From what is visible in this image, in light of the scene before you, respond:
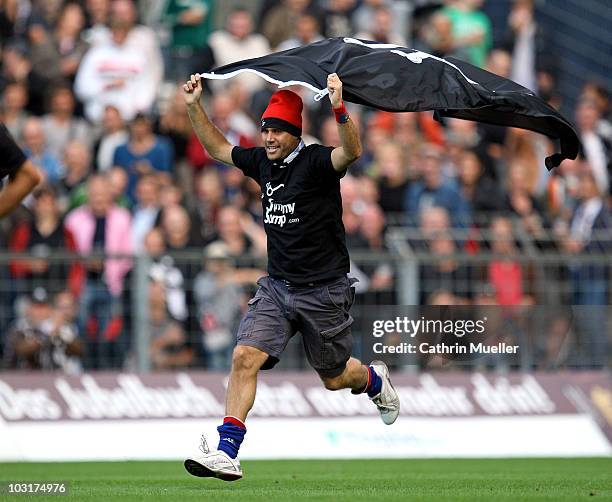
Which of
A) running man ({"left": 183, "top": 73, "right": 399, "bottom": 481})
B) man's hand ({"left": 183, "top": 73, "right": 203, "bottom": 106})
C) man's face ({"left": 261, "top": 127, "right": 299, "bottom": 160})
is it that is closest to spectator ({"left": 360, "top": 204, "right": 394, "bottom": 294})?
running man ({"left": 183, "top": 73, "right": 399, "bottom": 481})

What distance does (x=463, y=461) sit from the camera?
14234mm

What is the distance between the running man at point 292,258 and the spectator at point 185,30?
30.3 feet

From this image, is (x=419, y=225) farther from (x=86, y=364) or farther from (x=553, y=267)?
(x=86, y=364)

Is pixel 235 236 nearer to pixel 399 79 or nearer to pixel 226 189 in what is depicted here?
pixel 226 189

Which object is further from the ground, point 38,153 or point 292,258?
point 292,258

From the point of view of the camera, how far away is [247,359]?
1002 centimetres

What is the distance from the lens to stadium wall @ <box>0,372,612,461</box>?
1482cm

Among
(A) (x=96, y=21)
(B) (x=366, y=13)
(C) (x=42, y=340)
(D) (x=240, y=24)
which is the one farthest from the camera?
(B) (x=366, y=13)

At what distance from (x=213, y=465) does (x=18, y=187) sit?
233 cm

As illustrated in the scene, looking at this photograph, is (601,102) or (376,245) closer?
(376,245)

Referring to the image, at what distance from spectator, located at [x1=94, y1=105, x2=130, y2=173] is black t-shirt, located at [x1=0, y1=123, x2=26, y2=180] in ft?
25.3

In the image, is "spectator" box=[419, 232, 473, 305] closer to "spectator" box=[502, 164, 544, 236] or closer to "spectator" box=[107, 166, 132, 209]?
"spectator" box=[502, 164, 544, 236]

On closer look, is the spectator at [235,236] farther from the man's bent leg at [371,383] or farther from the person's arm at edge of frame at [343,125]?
the person's arm at edge of frame at [343,125]

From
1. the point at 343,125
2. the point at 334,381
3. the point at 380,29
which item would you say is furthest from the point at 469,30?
the point at 343,125
